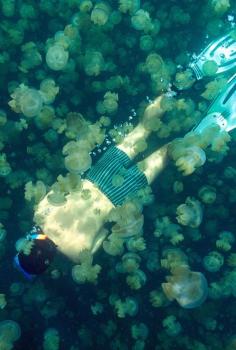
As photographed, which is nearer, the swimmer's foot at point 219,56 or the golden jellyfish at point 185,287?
the golden jellyfish at point 185,287

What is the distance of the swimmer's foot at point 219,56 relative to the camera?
4.97 metres

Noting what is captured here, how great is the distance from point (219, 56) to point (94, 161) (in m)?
2.39

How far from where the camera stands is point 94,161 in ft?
14.8

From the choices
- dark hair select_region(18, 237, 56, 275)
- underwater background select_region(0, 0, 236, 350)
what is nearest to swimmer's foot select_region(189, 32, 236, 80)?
underwater background select_region(0, 0, 236, 350)

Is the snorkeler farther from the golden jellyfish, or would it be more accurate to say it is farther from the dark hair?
the golden jellyfish

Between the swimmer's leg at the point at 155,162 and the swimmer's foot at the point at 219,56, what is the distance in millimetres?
1388

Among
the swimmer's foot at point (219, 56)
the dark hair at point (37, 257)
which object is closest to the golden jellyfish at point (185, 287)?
the dark hair at point (37, 257)

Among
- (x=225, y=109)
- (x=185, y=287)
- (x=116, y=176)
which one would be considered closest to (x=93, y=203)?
(x=116, y=176)

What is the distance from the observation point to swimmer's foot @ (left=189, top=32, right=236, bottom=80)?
4973mm

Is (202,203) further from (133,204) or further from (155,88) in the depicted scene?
(155,88)

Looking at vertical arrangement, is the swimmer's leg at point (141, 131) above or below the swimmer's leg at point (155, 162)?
above

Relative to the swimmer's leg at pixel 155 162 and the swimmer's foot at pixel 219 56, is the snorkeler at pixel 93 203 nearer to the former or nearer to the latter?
the swimmer's leg at pixel 155 162

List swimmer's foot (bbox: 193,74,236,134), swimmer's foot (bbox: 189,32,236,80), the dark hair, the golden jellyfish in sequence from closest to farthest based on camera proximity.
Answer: the dark hair → the golden jellyfish → swimmer's foot (bbox: 193,74,236,134) → swimmer's foot (bbox: 189,32,236,80)

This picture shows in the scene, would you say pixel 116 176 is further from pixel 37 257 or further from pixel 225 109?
pixel 225 109
